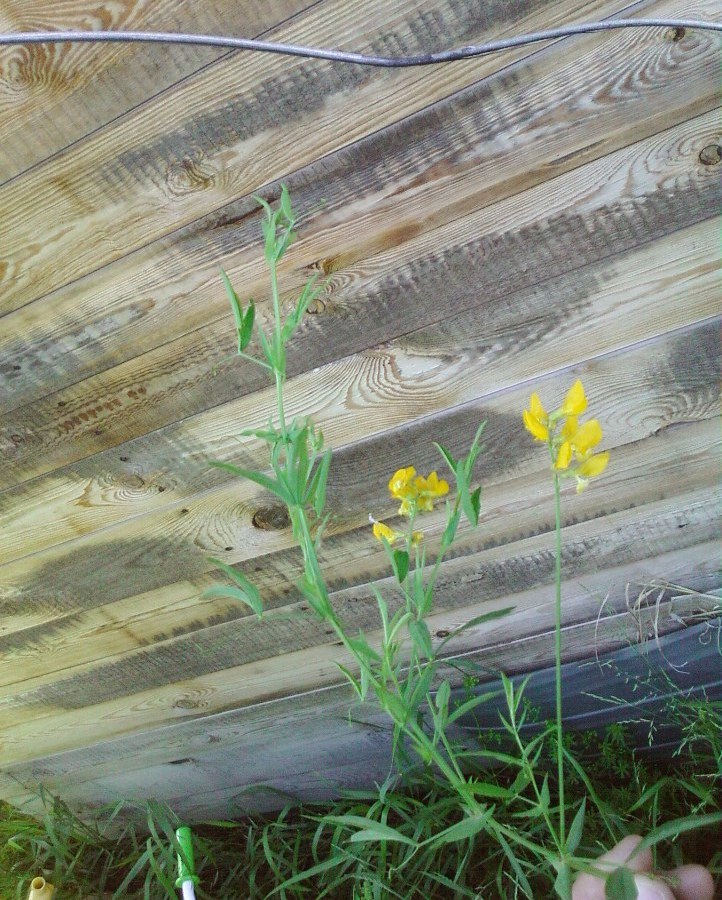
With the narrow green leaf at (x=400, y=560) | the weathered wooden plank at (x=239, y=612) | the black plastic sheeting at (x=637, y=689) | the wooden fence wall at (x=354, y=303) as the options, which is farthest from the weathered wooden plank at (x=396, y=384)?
the black plastic sheeting at (x=637, y=689)

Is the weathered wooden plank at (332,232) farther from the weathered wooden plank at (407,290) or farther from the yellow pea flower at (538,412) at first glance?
→ the yellow pea flower at (538,412)

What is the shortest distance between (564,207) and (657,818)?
47.2 inches

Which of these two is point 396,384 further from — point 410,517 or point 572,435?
point 572,435

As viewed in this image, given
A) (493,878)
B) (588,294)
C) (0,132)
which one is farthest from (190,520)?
(493,878)

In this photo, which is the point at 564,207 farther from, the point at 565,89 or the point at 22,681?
the point at 22,681

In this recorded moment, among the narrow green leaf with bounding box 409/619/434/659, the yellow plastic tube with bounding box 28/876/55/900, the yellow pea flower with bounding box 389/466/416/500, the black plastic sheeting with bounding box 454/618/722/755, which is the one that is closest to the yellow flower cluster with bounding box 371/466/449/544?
the yellow pea flower with bounding box 389/466/416/500

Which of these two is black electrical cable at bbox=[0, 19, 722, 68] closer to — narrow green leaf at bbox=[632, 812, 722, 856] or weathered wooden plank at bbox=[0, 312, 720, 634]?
weathered wooden plank at bbox=[0, 312, 720, 634]

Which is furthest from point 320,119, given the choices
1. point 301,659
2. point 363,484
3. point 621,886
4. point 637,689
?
point 637,689

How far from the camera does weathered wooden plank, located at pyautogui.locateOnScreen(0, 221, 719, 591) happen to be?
3.22 ft

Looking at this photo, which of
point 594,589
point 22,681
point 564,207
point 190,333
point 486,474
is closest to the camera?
point 564,207

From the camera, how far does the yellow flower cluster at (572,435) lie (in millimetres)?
738

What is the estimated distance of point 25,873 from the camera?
1848 mm

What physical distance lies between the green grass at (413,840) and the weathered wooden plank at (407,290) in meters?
0.73

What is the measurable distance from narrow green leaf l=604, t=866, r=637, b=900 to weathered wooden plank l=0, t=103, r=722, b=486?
0.75 meters
